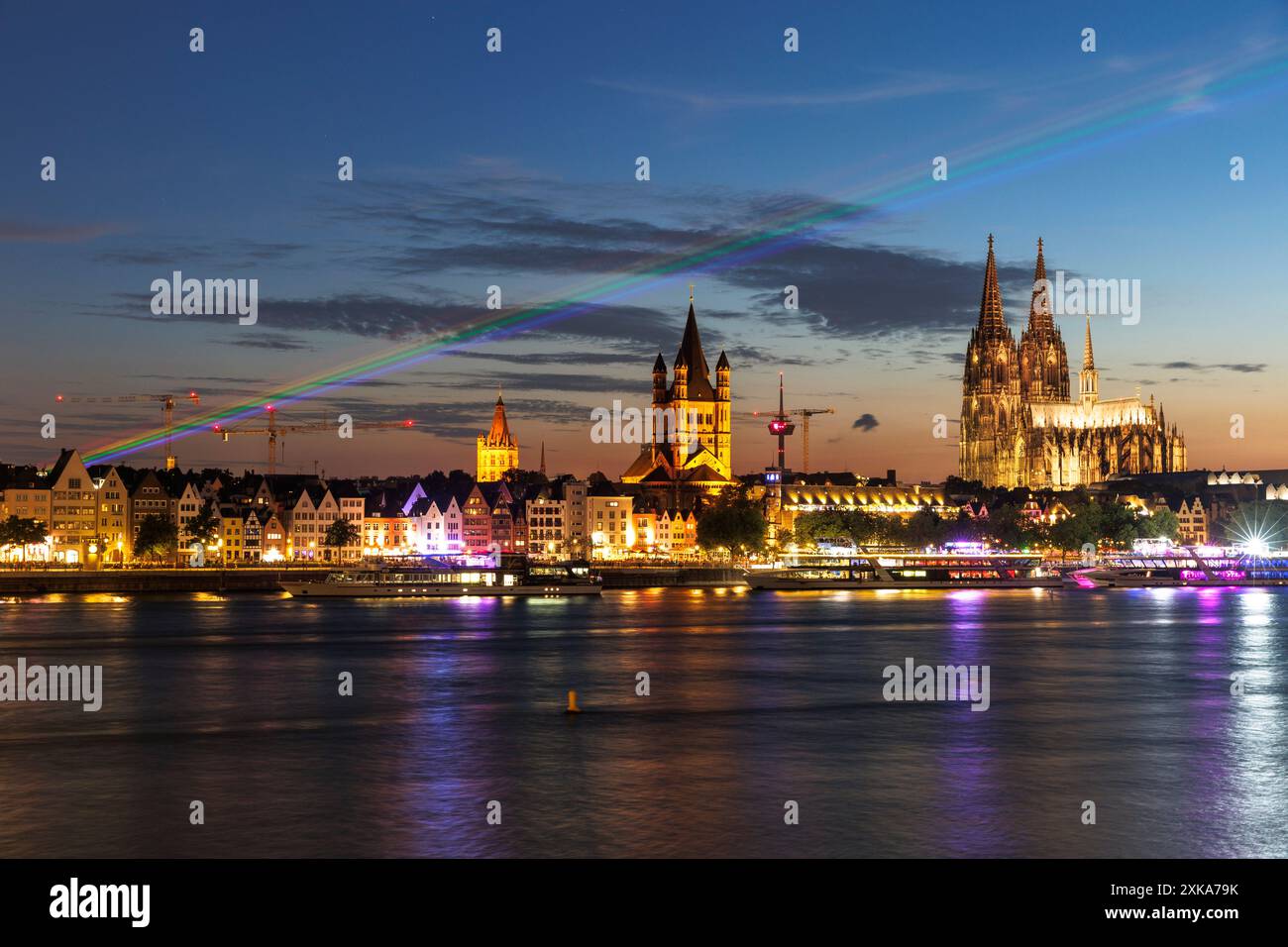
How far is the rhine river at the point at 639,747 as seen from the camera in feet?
83.5

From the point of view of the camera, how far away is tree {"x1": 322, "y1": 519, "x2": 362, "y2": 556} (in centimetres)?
13788

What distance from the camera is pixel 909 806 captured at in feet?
91.0

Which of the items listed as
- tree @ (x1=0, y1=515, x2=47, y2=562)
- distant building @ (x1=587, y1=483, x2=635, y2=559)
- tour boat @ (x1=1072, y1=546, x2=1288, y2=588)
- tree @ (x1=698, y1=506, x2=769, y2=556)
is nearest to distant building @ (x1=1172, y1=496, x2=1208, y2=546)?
tour boat @ (x1=1072, y1=546, x2=1288, y2=588)

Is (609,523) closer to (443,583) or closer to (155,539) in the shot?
(155,539)

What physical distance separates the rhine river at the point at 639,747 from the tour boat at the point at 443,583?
32009 mm

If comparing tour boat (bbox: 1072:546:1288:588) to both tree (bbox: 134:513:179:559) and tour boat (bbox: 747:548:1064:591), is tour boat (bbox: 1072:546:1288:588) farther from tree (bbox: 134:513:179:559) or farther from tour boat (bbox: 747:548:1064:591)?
tree (bbox: 134:513:179:559)

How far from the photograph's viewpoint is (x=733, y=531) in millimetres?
136750

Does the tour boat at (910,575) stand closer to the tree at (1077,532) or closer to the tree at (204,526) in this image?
the tree at (1077,532)

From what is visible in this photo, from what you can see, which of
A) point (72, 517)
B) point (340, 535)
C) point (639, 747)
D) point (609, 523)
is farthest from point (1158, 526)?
point (639, 747)

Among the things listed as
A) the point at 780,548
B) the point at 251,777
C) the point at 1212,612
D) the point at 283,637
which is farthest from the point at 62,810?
the point at 780,548

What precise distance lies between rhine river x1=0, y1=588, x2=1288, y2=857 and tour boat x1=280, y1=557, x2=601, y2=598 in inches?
1260

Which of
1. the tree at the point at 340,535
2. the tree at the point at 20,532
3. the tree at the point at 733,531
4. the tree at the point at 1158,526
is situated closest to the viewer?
the tree at the point at 20,532

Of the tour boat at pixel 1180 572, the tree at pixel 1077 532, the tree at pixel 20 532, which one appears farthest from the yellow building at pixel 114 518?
the tree at pixel 1077 532

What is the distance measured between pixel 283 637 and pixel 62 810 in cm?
3734
